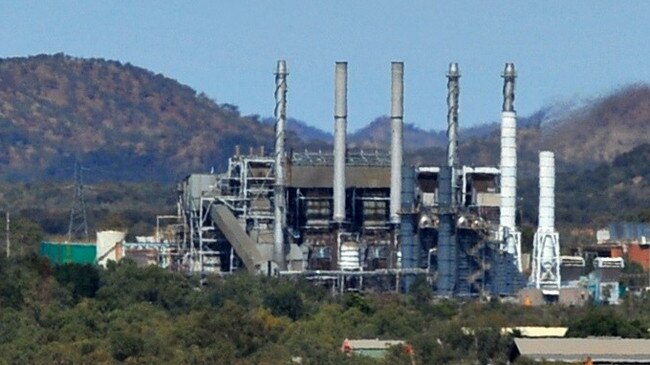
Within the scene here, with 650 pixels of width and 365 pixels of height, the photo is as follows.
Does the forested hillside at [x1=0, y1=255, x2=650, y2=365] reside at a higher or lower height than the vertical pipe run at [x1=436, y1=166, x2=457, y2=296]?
lower

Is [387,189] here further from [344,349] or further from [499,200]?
[344,349]

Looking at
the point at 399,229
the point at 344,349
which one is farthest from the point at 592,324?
the point at 399,229

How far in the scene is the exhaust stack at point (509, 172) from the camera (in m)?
96.7

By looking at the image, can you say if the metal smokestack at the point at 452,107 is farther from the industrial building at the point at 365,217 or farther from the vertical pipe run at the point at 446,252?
the vertical pipe run at the point at 446,252

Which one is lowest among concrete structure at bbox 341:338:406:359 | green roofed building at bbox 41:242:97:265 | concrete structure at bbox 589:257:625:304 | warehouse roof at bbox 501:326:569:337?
concrete structure at bbox 341:338:406:359

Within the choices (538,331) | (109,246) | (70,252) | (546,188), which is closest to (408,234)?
(546,188)

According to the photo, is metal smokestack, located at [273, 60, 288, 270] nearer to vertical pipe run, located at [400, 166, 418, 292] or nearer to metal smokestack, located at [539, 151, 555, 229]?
vertical pipe run, located at [400, 166, 418, 292]

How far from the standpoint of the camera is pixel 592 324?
239 feet

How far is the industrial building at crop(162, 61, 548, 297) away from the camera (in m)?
96.1

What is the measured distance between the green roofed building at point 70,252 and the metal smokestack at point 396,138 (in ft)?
53.5

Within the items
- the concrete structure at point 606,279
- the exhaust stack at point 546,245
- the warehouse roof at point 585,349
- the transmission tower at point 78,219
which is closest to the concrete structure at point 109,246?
the transmission tower at point 78,219

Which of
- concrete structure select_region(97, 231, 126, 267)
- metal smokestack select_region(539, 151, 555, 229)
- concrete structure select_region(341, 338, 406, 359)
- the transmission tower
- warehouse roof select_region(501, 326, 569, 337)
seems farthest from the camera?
the transmission tower

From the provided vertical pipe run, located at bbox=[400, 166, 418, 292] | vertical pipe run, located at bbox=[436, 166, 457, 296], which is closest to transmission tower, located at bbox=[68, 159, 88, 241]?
vertical pipe run, located at bbox=[400, 166, 418, 292]

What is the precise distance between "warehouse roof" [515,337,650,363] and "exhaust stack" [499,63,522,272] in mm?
31808
